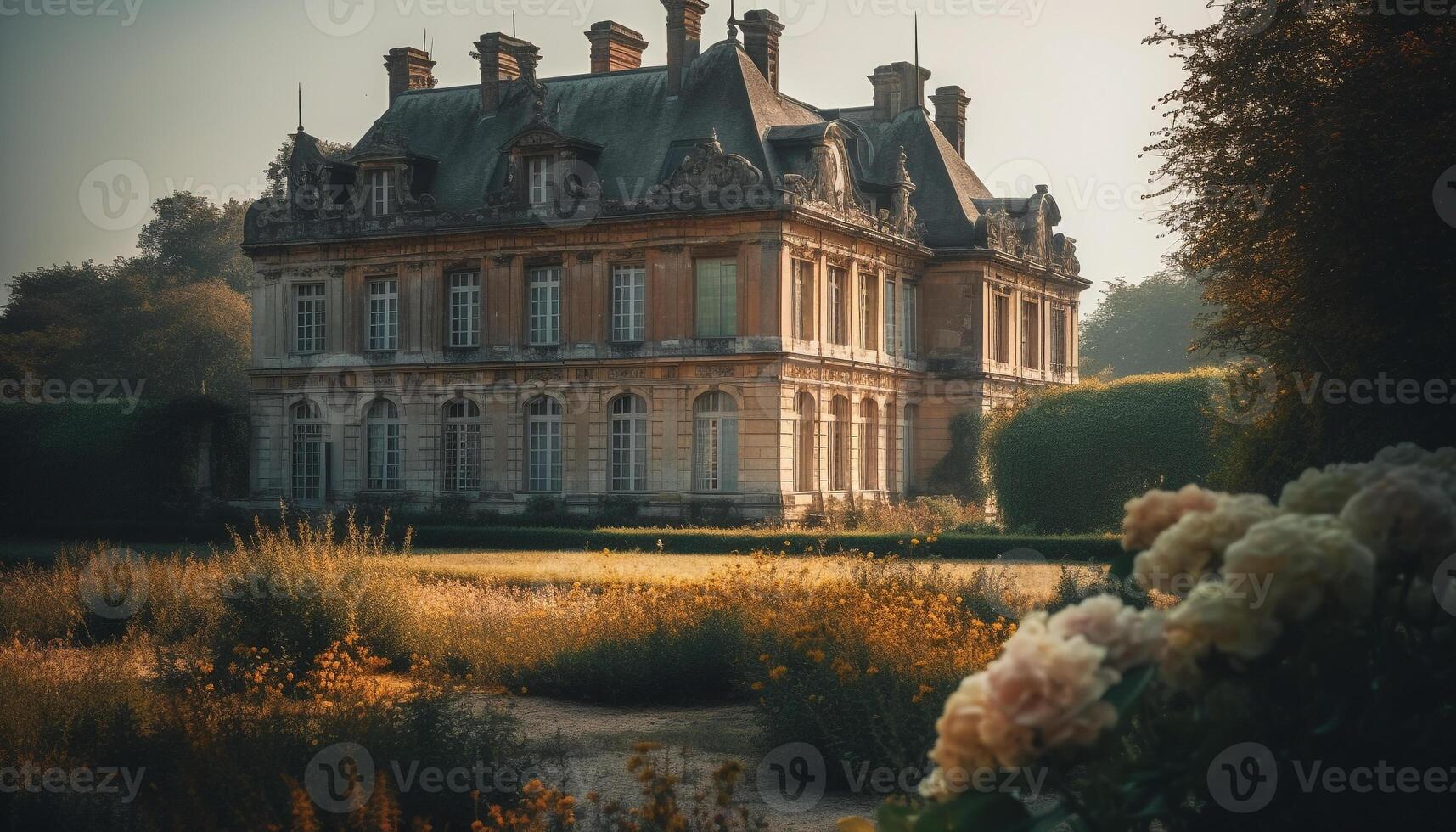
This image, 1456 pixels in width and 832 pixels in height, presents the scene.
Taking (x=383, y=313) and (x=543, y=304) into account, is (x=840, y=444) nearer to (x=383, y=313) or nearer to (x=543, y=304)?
(x=543, y=304)

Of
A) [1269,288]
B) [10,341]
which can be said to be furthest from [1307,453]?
[10,341]

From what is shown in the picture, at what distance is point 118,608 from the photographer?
1391 centimetres

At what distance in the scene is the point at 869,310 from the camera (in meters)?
36.1

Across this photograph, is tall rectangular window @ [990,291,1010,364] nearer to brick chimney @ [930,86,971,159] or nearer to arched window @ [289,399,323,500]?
brick chimney @ [930,86,971,159]

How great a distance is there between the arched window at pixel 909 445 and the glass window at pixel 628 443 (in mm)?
7364

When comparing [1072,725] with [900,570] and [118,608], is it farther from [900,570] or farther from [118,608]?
[118,608]

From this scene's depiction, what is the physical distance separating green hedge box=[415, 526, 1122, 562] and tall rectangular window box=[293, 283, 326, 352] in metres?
9.68

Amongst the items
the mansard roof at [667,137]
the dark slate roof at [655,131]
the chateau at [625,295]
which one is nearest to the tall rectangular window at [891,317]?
the chateau at [625,295]

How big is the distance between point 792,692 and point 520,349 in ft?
85.0

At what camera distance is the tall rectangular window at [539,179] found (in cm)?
3406

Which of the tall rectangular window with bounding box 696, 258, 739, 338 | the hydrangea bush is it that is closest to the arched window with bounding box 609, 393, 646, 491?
the tall rectangular window with bounding box 696, 258, 739, 338

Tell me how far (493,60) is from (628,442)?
1112 centimetres

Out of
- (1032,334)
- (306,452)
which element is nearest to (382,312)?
(306,452)

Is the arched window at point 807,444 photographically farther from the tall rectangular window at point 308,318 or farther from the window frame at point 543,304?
the tall rectangular window at point 308,318
